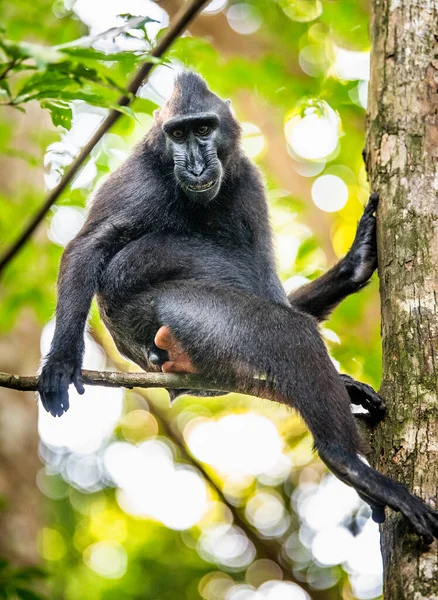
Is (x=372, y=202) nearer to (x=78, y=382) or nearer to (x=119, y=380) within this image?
(x=119, y=380)

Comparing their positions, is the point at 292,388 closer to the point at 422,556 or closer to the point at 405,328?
the point at 405,328

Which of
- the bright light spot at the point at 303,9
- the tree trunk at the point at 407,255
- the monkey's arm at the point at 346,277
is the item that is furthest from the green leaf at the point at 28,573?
the bright light spot at the point at 303,9

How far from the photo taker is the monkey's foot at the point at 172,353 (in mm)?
4980

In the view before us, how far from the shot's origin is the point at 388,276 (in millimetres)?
4371

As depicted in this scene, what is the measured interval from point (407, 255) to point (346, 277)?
149 cm

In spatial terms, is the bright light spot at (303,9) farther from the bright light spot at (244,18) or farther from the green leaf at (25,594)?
the green leaf at (25,594)

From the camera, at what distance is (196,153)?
5.54 metres

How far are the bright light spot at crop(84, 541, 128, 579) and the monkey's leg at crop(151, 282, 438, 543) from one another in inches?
330

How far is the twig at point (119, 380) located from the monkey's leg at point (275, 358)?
297 mm

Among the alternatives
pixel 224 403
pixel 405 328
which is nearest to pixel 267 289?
pixel 405 328

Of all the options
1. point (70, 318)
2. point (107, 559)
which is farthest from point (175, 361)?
point (107, 559)

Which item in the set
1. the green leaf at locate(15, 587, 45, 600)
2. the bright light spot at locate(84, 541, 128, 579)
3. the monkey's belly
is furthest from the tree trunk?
the bright light spot at locate(84, 541, 128, 579)

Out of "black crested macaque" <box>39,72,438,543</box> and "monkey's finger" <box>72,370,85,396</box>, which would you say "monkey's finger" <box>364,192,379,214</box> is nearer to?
"black crested macaque" <box>39,72,438,543</box>

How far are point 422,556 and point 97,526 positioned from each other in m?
10.9
